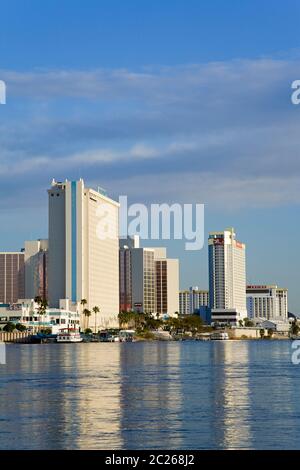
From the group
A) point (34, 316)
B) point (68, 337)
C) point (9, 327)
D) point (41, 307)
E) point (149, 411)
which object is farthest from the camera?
point (34, 316)

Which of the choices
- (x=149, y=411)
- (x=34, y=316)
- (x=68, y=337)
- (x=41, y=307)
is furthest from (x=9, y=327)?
(x=149, y=411)

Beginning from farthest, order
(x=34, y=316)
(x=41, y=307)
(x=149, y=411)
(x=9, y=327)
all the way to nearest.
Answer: (x=34, y=316)
(x=41, y=307)
(x=9, y=327)
(x=149, y=411)

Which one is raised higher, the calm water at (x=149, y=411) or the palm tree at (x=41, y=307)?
the palm tree at (x=41, y=307)

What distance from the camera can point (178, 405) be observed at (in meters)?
39.0

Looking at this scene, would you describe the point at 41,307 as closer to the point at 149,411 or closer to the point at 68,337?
the point at 68,337

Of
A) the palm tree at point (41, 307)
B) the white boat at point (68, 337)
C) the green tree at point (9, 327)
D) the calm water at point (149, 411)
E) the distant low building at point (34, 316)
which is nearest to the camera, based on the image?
the calm water at point (149, 411)

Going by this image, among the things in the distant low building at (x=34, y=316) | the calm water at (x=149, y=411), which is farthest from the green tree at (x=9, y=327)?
the calm water at (x=149, y=411)

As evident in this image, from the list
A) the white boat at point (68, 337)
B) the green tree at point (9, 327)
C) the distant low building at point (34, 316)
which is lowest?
the white boat at point (68, 337)

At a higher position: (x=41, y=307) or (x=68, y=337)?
(x=41, y=307)

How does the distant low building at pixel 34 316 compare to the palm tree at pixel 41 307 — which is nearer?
the distant low building at pixel 34 316

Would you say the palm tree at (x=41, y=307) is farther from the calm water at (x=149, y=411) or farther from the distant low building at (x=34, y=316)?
the calm water at (x=149, y=411)

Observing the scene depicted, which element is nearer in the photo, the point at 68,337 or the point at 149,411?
the point at 149,411
